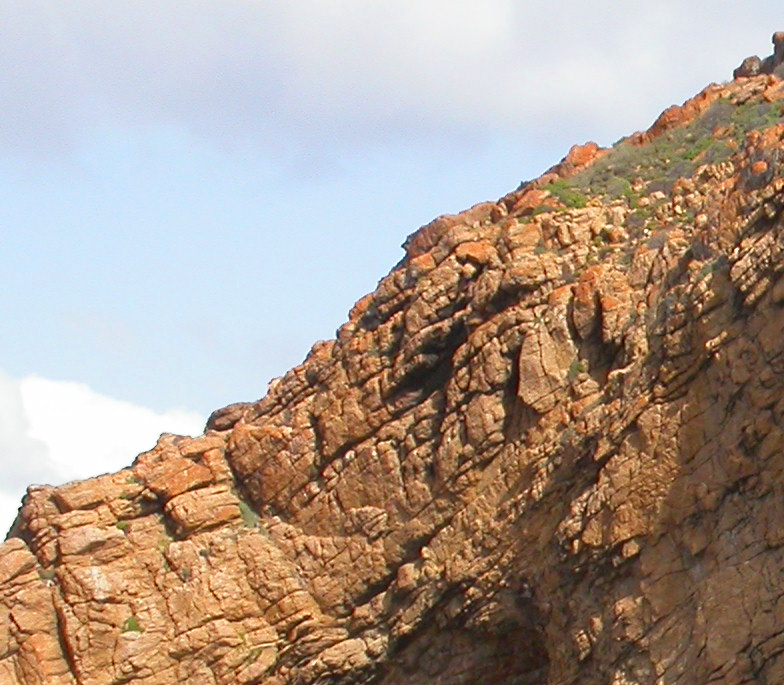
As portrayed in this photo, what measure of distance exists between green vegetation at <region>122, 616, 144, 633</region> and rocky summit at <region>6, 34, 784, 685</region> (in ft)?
0.14

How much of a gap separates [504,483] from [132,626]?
8008 mm

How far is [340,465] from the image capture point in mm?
32781

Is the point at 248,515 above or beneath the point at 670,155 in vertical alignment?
beneath

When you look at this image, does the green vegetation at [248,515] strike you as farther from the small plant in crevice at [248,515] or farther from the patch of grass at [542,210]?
the patch of grass at [542,210]

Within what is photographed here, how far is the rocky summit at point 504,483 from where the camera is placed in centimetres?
2616

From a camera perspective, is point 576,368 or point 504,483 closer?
point 576,368

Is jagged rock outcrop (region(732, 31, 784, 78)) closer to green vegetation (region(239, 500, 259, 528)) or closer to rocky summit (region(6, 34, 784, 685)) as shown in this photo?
rocky summit (region(6, 34, 784, 685))

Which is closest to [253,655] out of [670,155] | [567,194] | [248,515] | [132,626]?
[132,626]

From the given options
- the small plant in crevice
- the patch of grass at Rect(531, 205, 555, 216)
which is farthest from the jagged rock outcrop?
the small plant in crevice

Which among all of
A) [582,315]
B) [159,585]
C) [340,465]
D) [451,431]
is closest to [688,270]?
[582,315]

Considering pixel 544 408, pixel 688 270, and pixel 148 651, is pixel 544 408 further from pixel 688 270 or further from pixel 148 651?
pixel 148 651

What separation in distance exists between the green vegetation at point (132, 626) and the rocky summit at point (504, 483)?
43 mm

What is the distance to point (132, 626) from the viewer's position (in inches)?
1282

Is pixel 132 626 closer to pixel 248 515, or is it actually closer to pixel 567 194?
pixel 248 515
